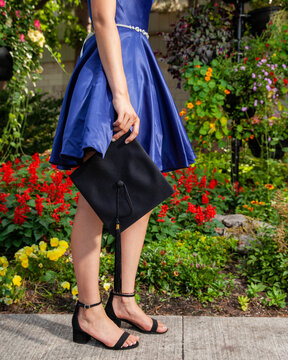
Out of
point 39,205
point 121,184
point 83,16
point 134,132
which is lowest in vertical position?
point 39,205

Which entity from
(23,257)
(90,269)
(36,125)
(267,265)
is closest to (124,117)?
(90,269)

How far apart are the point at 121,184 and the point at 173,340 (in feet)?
2.29

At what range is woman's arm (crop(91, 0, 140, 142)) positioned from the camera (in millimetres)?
1604

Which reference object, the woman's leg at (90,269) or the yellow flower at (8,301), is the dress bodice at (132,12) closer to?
the woman's leg at (90,269)

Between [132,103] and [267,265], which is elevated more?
[132,103]

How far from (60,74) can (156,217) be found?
8242 millimetres

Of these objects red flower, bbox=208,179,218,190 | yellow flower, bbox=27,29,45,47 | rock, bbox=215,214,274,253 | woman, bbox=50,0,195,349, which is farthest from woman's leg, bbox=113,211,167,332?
yellow flower, bbox=27,29,45,47

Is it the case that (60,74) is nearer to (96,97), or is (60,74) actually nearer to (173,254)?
(173,254)

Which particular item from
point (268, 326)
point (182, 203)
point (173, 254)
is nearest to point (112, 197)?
point (268, 326)

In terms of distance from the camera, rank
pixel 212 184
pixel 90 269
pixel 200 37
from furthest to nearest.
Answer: pixel 200 37 → pixel 212 184 → pixel 90 269

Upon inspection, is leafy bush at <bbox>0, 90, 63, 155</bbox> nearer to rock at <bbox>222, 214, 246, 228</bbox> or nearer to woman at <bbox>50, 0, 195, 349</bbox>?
rock at <bbox>222, 214, 246, 228</bbox>

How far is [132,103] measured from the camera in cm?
170

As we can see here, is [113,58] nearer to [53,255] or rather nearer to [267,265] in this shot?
[53,255]

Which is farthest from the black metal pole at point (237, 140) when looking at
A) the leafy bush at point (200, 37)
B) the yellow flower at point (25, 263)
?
the yellow flower at point (25, 263)
